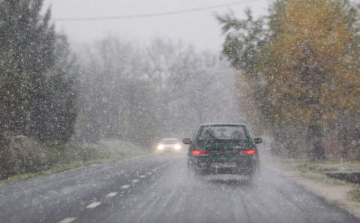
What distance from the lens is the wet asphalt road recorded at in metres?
6.82

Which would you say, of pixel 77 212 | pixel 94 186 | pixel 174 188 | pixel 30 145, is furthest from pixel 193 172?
pixel 30 145

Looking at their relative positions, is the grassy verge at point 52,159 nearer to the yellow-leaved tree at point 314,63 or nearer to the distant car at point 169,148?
the distant car at point 169,148

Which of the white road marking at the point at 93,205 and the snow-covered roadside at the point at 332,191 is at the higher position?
the white road marking at the point at 93,205

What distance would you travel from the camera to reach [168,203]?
8234mm

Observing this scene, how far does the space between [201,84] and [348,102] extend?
52.1 metres

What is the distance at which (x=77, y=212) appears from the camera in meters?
7.40

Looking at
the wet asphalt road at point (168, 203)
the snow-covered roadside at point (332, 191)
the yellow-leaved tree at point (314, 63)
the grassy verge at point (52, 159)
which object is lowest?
the snow-covered roadside at point (332, 191)

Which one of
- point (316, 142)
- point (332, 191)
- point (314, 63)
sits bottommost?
point (332, 191)

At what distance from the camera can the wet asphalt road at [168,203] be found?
22.4 feet

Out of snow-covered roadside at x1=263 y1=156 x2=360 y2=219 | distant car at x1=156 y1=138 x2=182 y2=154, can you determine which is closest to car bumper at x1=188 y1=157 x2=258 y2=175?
snow-covered roadside at x1=263 y1=156 x2=360 y2=219

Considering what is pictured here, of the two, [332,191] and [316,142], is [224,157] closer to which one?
[332,191]

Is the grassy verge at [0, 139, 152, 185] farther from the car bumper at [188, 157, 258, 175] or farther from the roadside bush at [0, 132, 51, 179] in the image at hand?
the car bumper at [188, 157, 258, 175]

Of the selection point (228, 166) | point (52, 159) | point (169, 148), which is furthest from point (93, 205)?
point (169, 148)

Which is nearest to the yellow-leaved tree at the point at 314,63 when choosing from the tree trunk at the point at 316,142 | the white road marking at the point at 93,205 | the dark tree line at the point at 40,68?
the tree trunk at the point at 316,142
